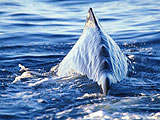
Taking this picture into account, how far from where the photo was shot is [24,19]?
15.3 metres

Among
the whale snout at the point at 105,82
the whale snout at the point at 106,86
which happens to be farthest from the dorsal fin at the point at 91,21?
the whale snout at the point at 106,86

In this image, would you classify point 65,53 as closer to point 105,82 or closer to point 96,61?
point 96,61

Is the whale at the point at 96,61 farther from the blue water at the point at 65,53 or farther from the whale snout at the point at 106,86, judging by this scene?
the blue water at the point at 65,53

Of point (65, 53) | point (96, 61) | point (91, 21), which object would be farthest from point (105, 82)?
point (65, 53)

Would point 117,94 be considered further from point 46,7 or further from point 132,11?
point 46,7

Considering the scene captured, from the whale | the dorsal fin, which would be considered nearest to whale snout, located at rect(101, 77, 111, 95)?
the whale

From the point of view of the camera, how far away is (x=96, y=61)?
230 inches

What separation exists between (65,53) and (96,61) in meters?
3.87

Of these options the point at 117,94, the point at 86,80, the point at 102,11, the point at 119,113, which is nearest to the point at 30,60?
the point at 86,80

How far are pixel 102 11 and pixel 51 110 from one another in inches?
501

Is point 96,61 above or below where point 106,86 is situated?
above

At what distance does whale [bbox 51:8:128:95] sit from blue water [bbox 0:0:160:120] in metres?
0.14

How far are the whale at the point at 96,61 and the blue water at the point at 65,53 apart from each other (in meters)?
0.14

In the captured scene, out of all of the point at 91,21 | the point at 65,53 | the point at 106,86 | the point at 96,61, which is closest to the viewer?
the point at 106,86
